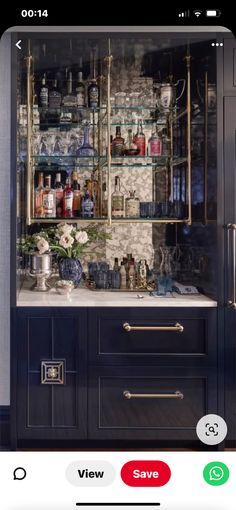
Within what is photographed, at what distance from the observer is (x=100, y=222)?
173 cm

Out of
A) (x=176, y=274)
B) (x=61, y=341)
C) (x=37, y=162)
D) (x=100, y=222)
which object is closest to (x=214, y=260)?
(x=176, y=274)

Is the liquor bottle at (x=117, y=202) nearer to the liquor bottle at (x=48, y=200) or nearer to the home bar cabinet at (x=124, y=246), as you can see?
the home bar cabinet at (x=124, y=246)

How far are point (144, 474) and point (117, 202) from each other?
1189 millimetres

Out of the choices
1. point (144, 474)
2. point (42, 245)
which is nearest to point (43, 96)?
point (42, 245)

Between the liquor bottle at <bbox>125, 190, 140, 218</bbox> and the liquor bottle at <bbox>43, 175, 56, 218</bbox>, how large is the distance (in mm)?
224

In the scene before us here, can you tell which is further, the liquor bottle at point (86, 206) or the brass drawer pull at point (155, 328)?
the liquor bottle at point (86, 206)

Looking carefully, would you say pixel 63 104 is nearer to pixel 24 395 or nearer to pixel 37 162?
pixel 37 162

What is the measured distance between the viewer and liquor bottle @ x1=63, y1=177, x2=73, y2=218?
1723 millimetres

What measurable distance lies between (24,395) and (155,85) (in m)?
0.92

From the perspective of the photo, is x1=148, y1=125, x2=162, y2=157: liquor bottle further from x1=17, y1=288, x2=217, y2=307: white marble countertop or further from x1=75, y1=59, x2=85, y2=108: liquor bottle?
x1=17, y1=288, x2=217, y2=307: white marble countertop

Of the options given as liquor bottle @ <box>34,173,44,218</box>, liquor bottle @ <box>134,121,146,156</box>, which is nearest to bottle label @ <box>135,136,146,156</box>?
liquor bottle @ <box>134,121,146,156</box>

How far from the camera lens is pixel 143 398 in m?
1.44

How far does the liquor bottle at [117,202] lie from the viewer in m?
1.73

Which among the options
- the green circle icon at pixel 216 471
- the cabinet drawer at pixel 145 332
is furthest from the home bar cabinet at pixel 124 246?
the green circle icon at pixel 216 471
